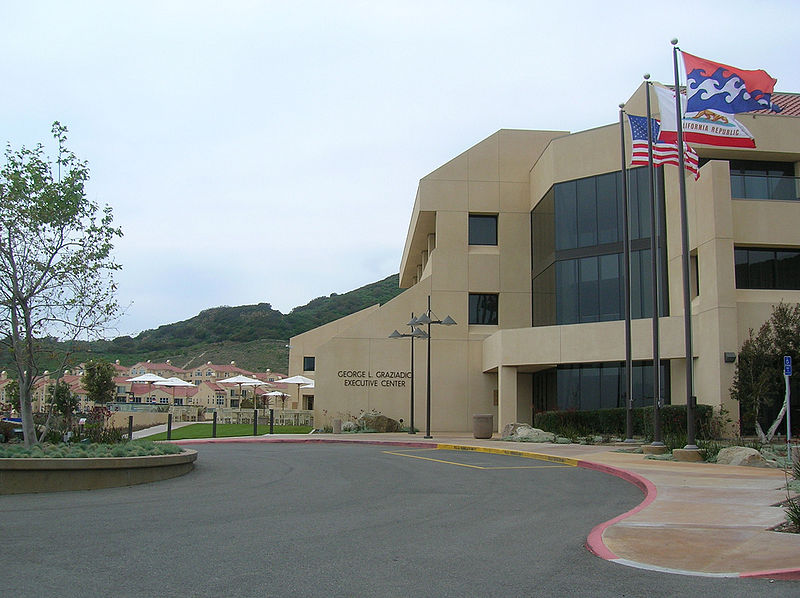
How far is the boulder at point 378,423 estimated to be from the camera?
35031mm

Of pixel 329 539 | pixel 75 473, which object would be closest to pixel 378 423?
pixel 75 473

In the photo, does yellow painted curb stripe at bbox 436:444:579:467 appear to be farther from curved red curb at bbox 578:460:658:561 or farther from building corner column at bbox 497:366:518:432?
building corner column at bbox 497:366:518:432

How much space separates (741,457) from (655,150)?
33.2ft

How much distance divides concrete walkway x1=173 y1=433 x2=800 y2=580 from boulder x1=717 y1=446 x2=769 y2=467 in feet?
1.51

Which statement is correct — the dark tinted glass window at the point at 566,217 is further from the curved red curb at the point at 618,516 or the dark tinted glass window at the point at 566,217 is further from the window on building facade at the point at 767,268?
the curved red curb at the point at 618,516

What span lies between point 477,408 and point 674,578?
31.2 meters

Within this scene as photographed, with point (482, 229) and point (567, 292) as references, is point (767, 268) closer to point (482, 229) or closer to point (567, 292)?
point (567, 292)

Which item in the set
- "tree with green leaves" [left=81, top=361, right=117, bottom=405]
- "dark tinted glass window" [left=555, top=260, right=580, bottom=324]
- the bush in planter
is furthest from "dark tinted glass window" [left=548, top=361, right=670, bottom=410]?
"tree with green leaves" [left=81, top=361, right=117, bottom=405]

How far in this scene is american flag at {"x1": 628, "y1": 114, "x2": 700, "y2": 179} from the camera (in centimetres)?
2292

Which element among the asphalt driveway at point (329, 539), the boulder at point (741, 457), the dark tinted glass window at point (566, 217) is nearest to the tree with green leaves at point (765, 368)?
the boulder at point (741, 457)

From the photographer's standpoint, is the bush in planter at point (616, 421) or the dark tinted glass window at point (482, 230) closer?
the bush in planter at point (616, 421)

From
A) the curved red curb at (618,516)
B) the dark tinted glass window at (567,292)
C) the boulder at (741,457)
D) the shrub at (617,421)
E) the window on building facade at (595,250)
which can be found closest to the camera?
the curved red curb at (618,516)

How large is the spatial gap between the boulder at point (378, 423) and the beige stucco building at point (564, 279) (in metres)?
2.54

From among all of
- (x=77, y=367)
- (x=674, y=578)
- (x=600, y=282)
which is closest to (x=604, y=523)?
(x=674, y=578)
